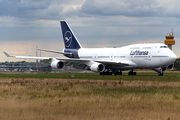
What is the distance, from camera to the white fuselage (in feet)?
156

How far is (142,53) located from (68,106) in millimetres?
35778

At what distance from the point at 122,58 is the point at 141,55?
4.16m

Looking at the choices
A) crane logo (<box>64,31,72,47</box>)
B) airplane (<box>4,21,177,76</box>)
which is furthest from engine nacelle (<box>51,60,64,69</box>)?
crane logo (<box>64,31,72,47</box>)

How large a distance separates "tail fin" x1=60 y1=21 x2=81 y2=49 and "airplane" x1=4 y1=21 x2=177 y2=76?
39.5 inches

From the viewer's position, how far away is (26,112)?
13570mm

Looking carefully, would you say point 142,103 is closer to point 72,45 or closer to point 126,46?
point 126,46

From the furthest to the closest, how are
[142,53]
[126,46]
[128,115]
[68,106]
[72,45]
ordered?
1. [72,45]
2. [126,46]
3. [142,53]
4. [68,106]
5. [128,115]

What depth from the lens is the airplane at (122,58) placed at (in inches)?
1896

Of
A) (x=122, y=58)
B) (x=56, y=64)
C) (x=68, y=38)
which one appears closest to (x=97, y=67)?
(x=122, y=58)

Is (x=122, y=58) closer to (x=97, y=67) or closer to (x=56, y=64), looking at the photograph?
(x=97, y=67)

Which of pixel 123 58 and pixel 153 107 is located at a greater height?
pixel 123 58

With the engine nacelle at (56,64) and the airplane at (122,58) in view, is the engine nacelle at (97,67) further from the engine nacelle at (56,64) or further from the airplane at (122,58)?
the engine nacelle at (56,64)

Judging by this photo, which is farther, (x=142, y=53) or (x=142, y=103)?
(x=142, y=53)

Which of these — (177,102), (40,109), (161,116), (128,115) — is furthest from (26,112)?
(177,102)
